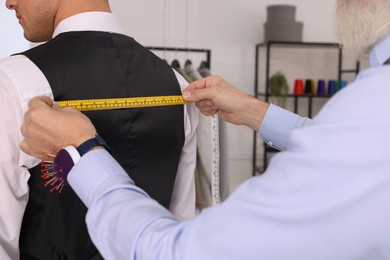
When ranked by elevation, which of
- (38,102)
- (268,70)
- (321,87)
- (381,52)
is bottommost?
(321,87)

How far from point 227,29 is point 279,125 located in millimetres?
2927

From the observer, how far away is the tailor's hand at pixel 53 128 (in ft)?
2.64

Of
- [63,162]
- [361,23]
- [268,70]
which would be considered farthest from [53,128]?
[268,70]

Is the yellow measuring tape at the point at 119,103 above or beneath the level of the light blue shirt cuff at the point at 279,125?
above

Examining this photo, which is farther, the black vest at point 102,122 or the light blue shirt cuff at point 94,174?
the black vest at point 102,122

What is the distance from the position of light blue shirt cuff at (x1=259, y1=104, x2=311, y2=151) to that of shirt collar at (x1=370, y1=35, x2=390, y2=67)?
0.51m

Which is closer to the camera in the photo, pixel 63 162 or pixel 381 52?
pixel 381 52

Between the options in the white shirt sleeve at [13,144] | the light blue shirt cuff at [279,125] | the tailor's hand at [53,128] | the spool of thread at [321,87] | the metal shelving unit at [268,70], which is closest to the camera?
the tailor's hand at [53,128]

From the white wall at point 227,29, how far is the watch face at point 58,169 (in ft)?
9.84

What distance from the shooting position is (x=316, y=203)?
0.60 meters

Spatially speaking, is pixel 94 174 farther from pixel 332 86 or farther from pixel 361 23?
pixel 332 86

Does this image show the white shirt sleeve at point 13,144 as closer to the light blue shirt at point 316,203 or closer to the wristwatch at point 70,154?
the wristwatch at point 70,154

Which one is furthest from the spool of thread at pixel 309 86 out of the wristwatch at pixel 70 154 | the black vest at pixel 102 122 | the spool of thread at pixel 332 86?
the wristwatch at pixel 70 154

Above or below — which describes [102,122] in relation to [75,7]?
below
